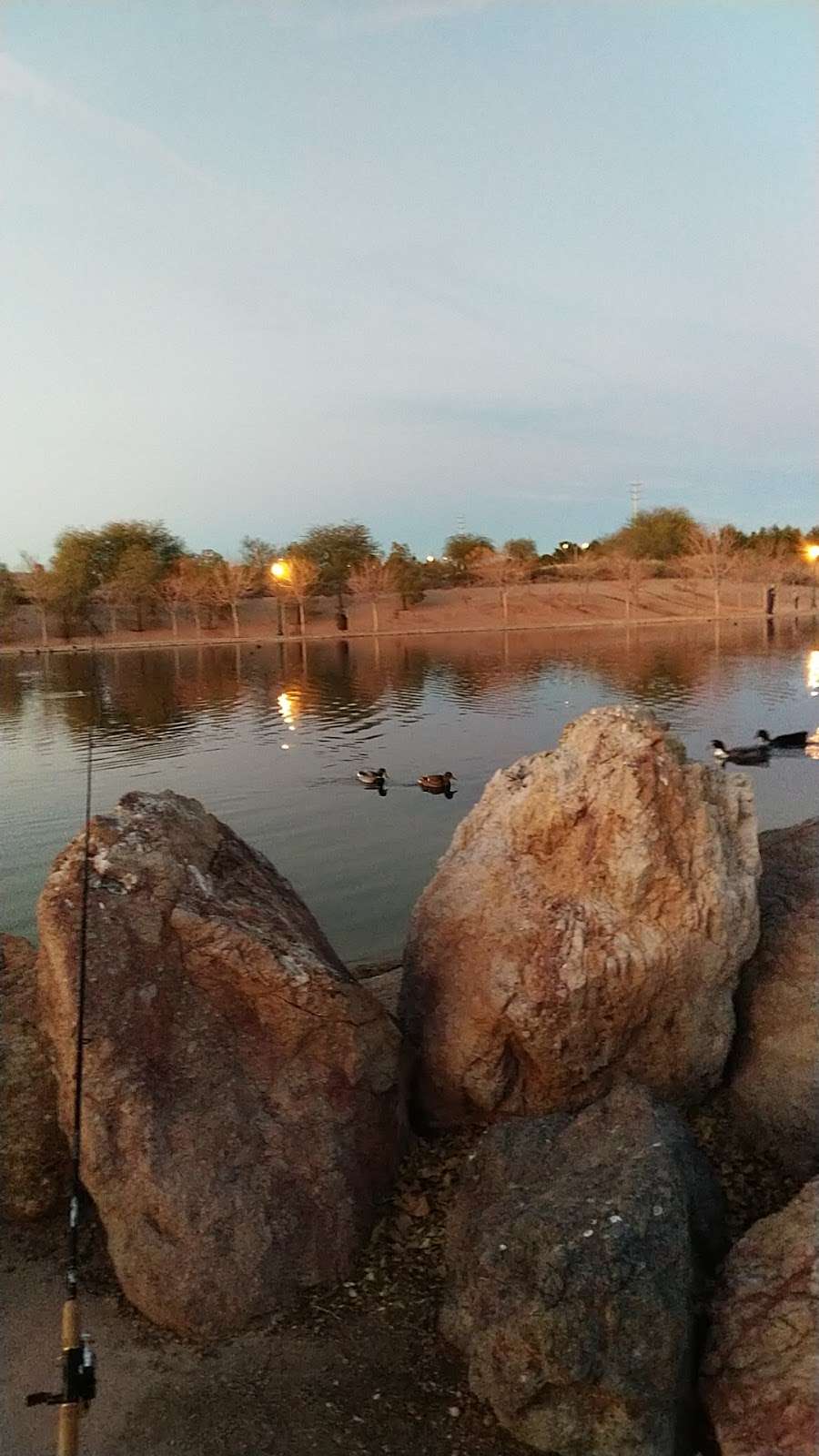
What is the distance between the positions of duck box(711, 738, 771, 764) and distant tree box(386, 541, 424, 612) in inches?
2545

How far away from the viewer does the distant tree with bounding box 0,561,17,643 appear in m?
76.3

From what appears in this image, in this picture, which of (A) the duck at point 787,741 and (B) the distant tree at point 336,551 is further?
(B) the distant tree at point 336,551

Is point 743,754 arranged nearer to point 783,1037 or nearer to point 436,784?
point 436,784

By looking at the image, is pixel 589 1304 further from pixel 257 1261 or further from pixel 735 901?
pixel 735 901

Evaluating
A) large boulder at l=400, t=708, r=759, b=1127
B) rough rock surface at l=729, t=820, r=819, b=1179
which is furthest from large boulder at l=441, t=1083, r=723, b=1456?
rough rock surface at l=729, t=820, r=819, b=1179

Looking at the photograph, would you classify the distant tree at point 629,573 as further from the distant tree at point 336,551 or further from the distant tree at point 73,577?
the distant tree at point 73,577

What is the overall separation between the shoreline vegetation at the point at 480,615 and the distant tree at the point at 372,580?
8.30 ft

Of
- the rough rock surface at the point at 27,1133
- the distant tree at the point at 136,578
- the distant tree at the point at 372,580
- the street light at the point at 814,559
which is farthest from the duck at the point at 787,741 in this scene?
the street light at the point at 814,559

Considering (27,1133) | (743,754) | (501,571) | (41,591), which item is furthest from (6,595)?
(27,1133)

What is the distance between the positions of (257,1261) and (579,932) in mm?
2573

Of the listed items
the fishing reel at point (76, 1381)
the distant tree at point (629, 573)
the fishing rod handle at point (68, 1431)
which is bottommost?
the fishing rod handle at point (68, 1431)

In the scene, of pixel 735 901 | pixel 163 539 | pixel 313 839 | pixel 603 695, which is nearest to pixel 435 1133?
pixel 735 901

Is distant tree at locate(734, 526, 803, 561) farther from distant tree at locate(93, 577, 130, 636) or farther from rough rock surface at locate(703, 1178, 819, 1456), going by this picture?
rough rock surface at locate(703, 1178, 819, 1456)

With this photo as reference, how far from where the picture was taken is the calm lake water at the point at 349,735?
15992mm
